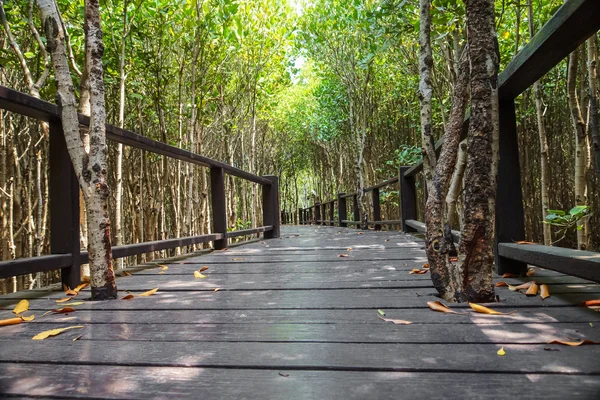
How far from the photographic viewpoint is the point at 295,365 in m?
1.04

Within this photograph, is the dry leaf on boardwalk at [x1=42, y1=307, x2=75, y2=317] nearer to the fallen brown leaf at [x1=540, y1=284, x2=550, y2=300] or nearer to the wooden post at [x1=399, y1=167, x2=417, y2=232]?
the fallen brown leaf at [x1=540, y1=284, x2=550, y2=300]

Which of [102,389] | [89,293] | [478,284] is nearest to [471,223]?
[478,284]

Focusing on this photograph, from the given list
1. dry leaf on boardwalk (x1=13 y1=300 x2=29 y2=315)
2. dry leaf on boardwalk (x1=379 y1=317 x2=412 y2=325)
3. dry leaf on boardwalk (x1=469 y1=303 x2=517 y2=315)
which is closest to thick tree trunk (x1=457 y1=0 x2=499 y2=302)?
dry leaf on boardwalk (x1=469 y1=303 x2=517 y2=315)

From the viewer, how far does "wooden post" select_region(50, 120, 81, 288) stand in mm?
2053

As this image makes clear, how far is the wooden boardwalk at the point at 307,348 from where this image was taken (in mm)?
909

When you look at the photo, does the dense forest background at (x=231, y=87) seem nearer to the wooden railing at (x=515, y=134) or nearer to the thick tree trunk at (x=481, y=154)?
the wooden railing at (x=515, y=134)

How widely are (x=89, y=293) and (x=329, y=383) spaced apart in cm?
158

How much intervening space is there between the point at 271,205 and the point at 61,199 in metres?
4.28

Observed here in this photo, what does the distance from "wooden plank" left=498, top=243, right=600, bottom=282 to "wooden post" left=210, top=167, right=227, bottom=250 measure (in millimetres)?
2877

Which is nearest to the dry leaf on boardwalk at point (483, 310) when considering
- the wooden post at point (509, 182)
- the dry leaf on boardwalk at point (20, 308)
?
the wooden post at point (509, 182)

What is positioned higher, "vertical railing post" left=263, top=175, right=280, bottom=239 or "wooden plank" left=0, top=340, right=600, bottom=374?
"vertical railing post" left=263, top=175, right=280, bottom=239

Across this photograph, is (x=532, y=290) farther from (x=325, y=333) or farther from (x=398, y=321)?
(x=325, y=333)

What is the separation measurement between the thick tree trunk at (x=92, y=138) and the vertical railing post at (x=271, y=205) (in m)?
4.26

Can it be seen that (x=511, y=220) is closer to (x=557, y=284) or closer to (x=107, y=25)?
(x=557, y=284)
